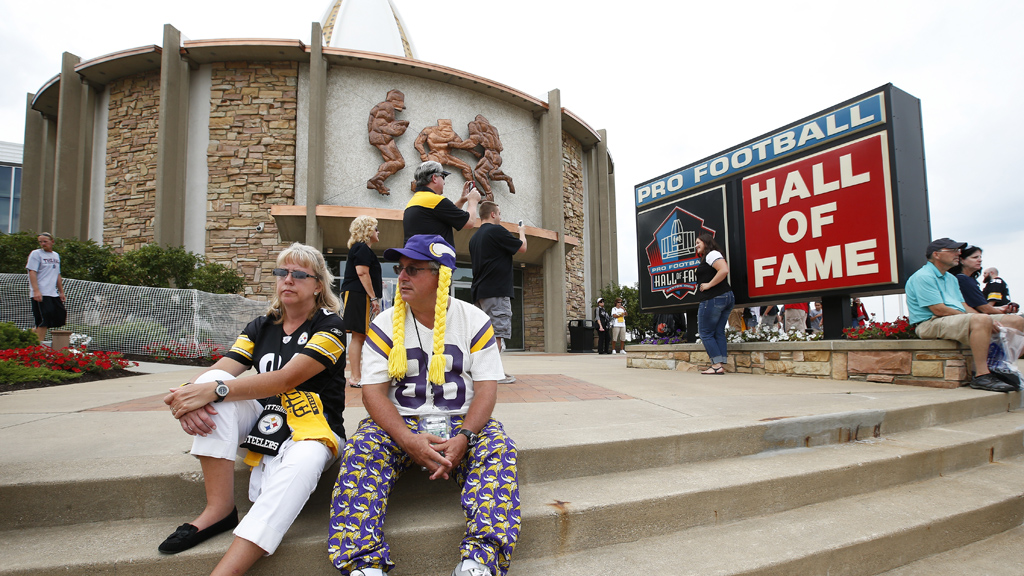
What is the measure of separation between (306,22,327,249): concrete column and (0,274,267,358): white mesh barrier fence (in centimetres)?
339

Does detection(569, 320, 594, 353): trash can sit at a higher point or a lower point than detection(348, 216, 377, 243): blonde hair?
lower

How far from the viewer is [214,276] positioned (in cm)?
1144

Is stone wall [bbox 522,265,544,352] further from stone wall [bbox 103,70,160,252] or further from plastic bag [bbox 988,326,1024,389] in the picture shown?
plastic bag [bbox 988,326,1024,389]

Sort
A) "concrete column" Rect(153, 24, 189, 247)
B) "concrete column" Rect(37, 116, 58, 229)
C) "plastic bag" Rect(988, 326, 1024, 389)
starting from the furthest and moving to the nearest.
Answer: "concrete column" Rect(37, 116, 58, 229) < "concrete column" Rect(153, 24, 189, 247) < "plastic bag" Rect(988, 326, 1024, 389)

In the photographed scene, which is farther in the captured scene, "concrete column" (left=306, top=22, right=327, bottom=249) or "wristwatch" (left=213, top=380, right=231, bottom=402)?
"concrete column" (left=306, top=22, right=327, bottom=249)

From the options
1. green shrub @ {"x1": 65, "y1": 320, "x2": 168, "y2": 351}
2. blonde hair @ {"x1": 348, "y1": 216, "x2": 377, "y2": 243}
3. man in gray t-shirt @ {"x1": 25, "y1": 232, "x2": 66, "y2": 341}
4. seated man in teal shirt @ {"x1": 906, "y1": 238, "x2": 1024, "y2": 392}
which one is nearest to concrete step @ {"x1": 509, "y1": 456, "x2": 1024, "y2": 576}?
seated man in teal shirt @ {"x1": 906, "y1": 238, "x2": 1024, "y2": 392}

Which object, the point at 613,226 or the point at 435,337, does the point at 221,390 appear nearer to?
the point at 435,337

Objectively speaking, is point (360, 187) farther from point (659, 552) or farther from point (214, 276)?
point (659, 552)

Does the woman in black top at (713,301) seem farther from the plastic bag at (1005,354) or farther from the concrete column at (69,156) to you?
the concrete column at (69,156)

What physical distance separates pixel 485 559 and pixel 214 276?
477 inches

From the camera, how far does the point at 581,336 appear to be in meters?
15.8

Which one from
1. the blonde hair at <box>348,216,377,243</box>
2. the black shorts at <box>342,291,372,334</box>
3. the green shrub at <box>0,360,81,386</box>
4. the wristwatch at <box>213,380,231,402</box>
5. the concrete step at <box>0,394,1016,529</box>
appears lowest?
the concrete step at <box>0,394,1016,529</box>

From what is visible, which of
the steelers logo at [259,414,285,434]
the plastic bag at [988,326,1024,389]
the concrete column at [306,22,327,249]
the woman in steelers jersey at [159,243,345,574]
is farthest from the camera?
the concrete column at [306,22,327,249]

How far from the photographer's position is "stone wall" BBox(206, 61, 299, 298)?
13070 mm
